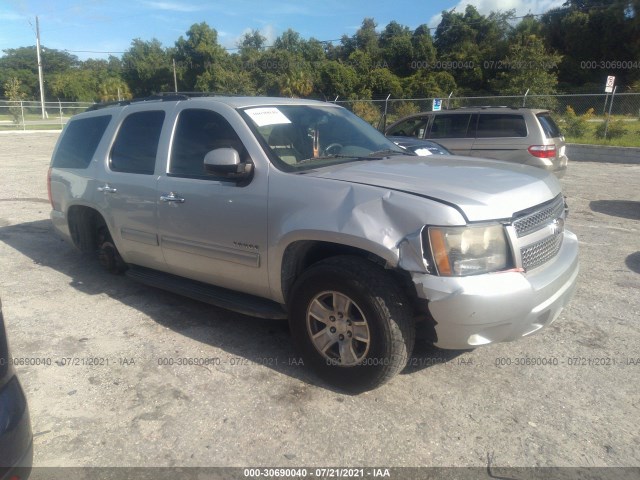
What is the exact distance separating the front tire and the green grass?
1803 centimetres

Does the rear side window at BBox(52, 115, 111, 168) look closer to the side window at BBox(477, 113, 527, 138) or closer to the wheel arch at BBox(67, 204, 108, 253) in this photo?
the wheel arch at BBox(67, 204, 108, 253)

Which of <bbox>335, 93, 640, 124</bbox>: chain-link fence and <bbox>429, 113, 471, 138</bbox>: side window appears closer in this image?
<bbox>429, 113, 471, 138</bbox>: side window

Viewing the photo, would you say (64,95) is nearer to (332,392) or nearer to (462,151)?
(462,151)

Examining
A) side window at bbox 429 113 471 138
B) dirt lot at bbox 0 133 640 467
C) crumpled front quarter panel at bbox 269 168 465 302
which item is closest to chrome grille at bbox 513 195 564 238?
crumpled front quarter panel at bbox 269 168 465 302

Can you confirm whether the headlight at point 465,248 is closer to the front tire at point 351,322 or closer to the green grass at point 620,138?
the front tire at point 351,322

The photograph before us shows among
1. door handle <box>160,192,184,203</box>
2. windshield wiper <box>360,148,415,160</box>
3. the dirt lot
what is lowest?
the dirt lot

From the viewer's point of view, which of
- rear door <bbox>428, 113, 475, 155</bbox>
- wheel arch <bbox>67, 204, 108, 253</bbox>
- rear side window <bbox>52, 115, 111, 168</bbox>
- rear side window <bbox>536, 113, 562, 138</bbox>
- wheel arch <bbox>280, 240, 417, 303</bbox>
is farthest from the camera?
rear door <bbox>428, 113, 475, 155</bbox>

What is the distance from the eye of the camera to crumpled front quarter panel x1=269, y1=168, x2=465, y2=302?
2.84m

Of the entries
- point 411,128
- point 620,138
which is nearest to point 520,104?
point 620,138

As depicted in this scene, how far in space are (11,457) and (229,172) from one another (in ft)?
6.78

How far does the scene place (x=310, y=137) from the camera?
3975 mm

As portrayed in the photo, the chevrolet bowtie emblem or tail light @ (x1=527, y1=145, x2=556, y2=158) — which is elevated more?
tail light @ (x1=527, y1=145, x2=556, y2=158)

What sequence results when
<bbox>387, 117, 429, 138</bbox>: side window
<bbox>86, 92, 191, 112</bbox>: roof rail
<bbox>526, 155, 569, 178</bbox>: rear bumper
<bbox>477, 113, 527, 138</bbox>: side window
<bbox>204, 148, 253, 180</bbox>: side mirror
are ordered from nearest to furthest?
1. <bbox>204, 148, 253, 180</bbox>: side mirror
2. <bbox>86, 92, 191, 112</bbox>: roof rail
3. <bbox>526, 155, 569, 178</bbox>: rear bumper
4. <bbox>477, 113, 527, 138</bbox>: side window
5. <bbox>387, 117, 429, 138</bbox>: side window

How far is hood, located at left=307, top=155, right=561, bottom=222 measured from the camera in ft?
9.48
